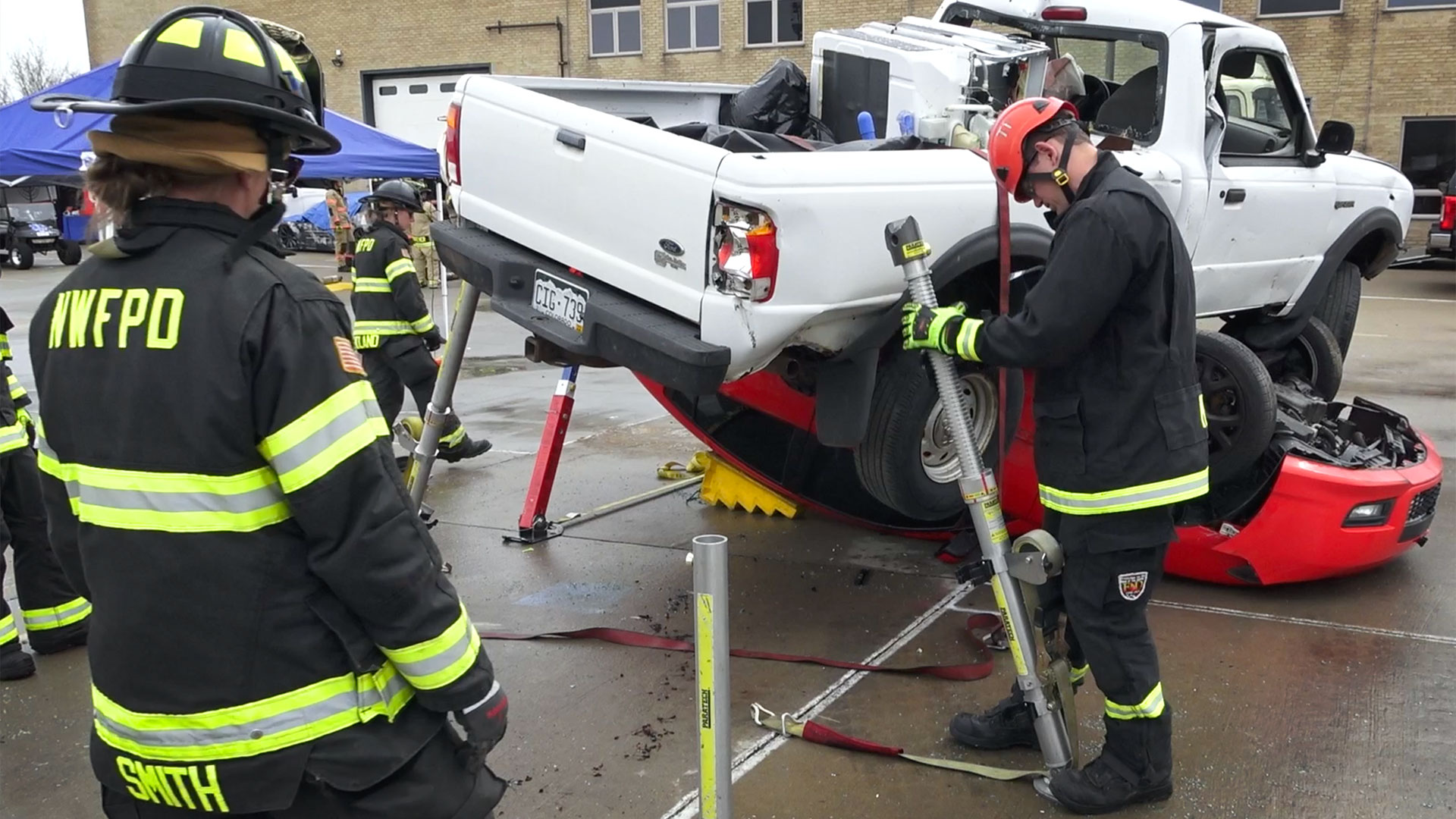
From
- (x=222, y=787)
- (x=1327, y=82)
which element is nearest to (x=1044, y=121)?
(x=222, y=787)

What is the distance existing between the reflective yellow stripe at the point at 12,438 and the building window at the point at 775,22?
971 inches

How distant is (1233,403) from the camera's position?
15.9 ft

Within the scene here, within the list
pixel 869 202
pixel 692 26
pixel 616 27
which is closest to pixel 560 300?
pixel 869 202

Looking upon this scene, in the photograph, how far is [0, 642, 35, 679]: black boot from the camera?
167 inches

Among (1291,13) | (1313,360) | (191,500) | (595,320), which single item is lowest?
(1313,360)

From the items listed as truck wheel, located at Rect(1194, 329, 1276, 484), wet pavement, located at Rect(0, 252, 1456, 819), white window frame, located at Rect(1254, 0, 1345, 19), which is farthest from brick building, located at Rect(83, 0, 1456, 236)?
truck wheel, located at Rect(1194, 329, 1276, 484)

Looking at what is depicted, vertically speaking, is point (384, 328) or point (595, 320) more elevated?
point (595, 320)

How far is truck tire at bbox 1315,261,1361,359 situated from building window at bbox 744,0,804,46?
871 inches

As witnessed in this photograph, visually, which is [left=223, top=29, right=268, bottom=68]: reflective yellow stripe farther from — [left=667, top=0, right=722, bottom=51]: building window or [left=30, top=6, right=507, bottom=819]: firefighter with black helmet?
[left=667, top=0, right=722, bottom=51]: building window

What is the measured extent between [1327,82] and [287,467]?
25615 millimetres

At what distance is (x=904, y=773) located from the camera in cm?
347

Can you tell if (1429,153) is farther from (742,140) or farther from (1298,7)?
(742,140)

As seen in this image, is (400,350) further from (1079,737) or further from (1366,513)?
(1366,513)

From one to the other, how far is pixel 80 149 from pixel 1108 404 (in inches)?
418
